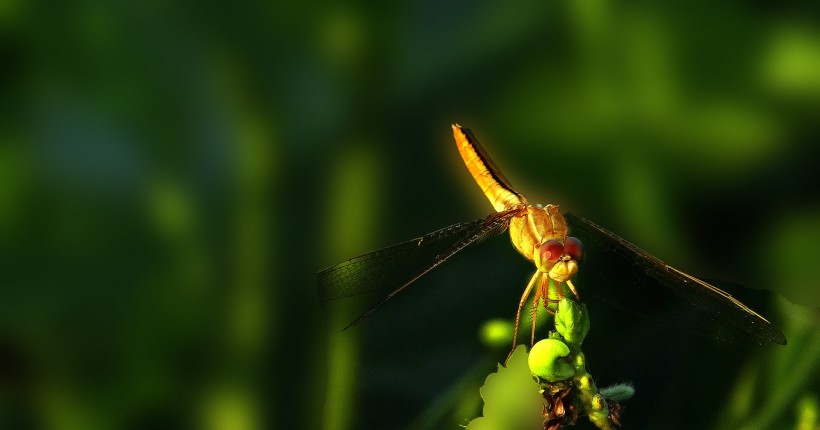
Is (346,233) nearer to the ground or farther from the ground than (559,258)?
farther from the ground

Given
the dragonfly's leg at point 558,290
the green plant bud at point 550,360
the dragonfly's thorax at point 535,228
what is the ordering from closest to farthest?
the green plant bud at point 550,360, the dragonfly's leg at point 558,290, the dragonfly's thorax at point 535,228

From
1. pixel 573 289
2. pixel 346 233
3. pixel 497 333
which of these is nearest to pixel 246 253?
pixel 346 233

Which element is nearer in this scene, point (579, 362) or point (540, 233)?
point (579, 362)

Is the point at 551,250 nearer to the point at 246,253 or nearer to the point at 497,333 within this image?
the point at 497,333

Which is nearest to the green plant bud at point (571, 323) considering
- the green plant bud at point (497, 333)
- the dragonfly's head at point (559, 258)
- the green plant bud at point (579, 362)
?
the green plant bud at point (579, 362)

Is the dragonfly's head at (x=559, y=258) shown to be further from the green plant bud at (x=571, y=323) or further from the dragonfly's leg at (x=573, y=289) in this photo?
the green plant bud at (x=571, y=323)

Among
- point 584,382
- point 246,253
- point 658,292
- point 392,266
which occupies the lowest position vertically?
point 658,292
